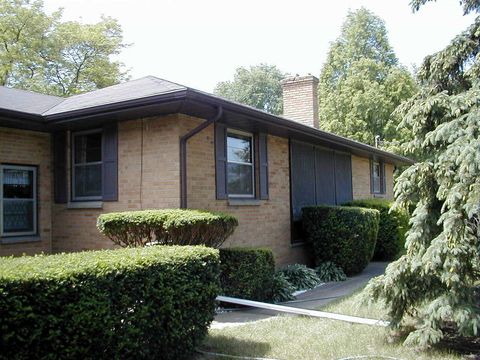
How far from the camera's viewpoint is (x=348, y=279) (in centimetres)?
1039

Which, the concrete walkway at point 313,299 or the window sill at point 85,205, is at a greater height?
the window sill at point 85,205

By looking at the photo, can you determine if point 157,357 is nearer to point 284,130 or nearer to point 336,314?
point 336,314

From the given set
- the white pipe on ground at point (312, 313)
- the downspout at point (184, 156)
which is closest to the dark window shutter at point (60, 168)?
the downspout at point (184, 156)

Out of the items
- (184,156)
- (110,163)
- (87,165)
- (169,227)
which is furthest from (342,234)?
(87,165)

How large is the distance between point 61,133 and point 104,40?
20.7 metres

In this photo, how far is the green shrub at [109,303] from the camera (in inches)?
138

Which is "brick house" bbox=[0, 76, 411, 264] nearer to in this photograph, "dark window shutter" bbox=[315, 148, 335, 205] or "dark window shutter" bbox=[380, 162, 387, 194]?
"dark window shutter" bbox=[315, 148, 335, 205]

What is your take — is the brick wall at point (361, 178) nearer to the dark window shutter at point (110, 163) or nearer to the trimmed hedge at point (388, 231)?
the trimmed hedge at point (388, 231)

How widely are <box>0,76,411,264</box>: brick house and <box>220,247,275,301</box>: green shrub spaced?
125cm

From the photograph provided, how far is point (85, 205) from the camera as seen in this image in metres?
9.06

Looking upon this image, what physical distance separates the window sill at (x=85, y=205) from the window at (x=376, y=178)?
11.5 metres

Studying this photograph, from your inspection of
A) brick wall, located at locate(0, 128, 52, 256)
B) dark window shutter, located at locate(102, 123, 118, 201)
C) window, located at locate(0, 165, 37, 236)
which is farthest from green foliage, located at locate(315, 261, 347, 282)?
window, located at locate(0, 165, 37, 236)

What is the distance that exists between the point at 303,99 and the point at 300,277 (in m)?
8.02

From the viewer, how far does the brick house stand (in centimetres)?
799
